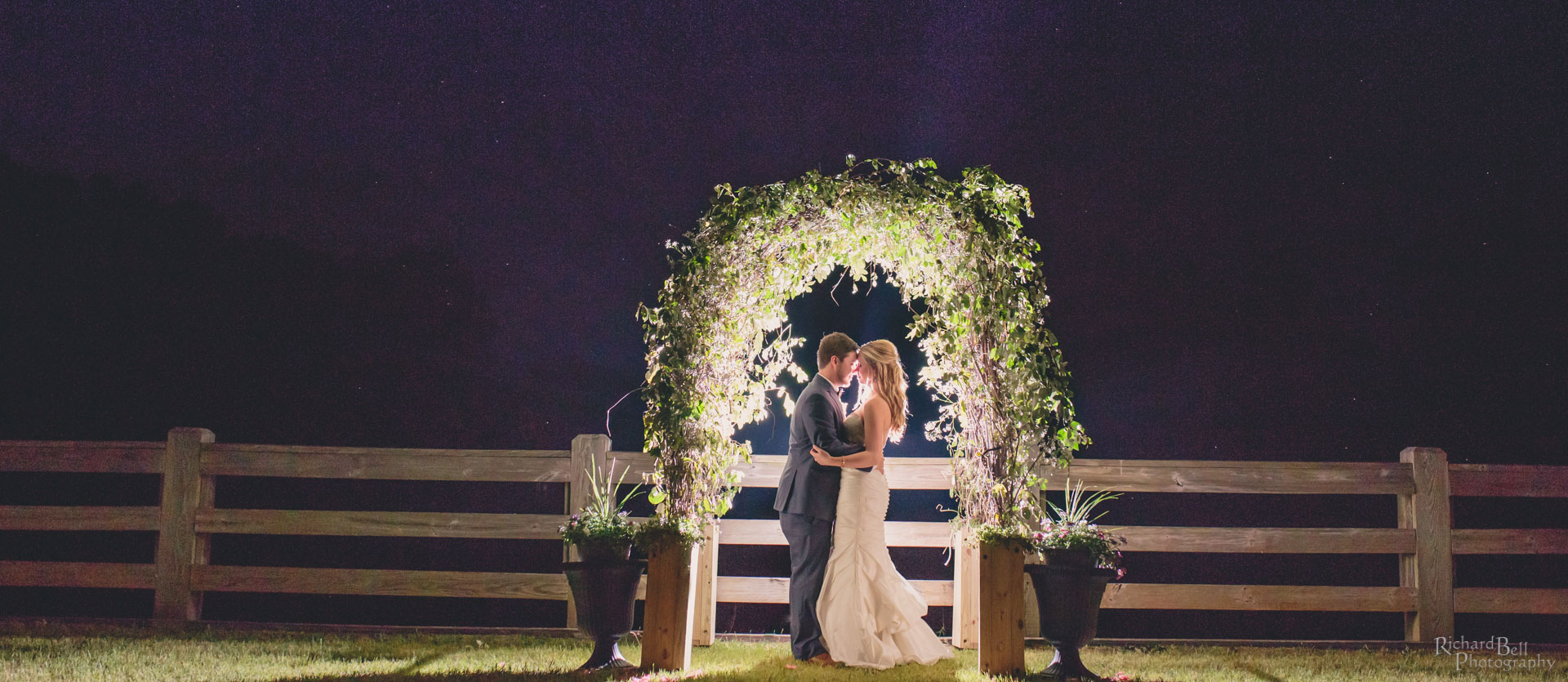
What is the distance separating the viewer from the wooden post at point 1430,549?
17.5 feet

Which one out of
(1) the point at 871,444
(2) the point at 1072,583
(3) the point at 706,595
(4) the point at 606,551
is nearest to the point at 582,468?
(3) the point at 706,595

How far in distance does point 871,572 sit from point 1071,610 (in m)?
1.00

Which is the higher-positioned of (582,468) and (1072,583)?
(582,468)

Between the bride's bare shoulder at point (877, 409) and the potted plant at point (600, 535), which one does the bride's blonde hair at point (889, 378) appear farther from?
the potted plant at point (600, 535)

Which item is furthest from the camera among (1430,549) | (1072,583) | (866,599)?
(1430,549)

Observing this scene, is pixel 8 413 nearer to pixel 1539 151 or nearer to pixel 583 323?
pixel 583 323

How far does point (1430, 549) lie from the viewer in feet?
17.6

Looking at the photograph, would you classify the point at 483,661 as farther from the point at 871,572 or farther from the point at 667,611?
the point at 871,572

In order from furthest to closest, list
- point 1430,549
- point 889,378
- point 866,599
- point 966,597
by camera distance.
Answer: point 1430,549, point 966,597, point 889,378, point 866,599

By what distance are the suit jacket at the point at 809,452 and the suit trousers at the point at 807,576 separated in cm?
8

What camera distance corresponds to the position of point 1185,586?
211 inches

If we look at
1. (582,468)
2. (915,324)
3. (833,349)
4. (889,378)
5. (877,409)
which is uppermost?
(915,324)

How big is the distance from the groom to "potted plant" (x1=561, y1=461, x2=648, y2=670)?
86 centimetres

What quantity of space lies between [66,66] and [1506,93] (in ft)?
46.0
